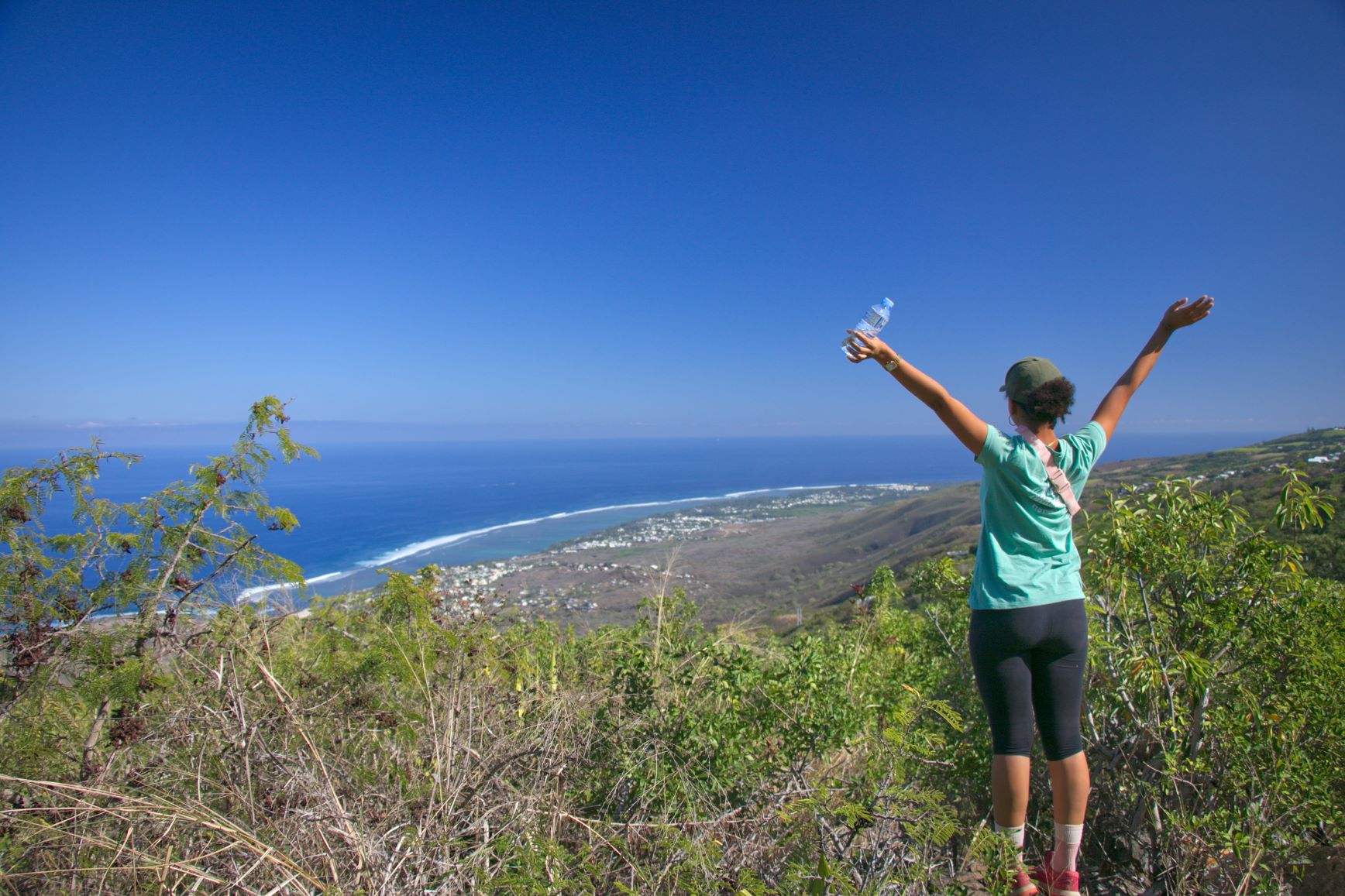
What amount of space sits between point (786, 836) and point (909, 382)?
1.77 metres

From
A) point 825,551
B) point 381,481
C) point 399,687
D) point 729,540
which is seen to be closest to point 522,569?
point 729,540

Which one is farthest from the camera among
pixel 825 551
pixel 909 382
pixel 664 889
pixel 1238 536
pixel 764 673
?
pixel 825 551

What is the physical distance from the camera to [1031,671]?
2.24 metres

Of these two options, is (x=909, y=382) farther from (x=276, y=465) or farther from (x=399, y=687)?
(x=276, y=465)

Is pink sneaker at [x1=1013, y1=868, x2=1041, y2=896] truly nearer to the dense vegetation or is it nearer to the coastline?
the dense vegetation

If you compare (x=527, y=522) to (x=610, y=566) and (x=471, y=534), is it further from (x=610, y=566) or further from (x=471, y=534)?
(x=610, y=566)

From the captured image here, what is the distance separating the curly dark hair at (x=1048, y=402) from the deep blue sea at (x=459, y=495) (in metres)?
3.74

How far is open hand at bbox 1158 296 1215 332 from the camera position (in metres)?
2.61

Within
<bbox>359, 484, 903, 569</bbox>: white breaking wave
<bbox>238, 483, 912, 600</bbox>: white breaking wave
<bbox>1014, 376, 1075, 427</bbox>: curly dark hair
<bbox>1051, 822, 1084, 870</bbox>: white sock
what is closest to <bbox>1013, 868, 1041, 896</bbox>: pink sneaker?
<bbox>1051, 822, 1084, 870</bbox>: white sock

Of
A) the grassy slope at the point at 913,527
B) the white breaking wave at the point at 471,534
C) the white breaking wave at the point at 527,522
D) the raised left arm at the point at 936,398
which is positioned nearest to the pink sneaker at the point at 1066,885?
the raised left arm at the point at 936,398

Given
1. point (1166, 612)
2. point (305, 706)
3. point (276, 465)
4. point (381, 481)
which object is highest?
point (276, 465)

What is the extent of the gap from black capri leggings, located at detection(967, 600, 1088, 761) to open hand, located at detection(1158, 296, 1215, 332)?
1.40 m

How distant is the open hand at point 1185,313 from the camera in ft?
8.55

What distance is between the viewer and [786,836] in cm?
230
